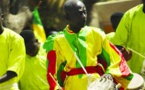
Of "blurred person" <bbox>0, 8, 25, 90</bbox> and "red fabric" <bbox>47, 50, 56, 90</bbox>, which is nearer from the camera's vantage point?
"red fabric" <bbox>47, 50, 56, 90</bbox>

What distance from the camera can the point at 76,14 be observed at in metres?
6.96

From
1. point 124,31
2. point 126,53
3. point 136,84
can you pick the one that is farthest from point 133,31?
point 136,84

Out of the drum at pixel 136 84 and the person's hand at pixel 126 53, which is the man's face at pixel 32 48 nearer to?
the person's hand at pixel 126 53

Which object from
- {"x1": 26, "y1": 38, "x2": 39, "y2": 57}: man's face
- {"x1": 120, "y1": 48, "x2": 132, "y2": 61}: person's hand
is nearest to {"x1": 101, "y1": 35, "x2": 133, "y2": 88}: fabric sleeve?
{"x1": 120, "y1": 48, "x2": 132, "y2": 61}: person's hand

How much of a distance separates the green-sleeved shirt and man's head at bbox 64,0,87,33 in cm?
88

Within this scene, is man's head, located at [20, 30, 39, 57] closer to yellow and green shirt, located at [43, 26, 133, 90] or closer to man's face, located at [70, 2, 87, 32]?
yellow and green shirt, located at [43, 26, 133, 90]

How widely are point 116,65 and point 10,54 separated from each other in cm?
141

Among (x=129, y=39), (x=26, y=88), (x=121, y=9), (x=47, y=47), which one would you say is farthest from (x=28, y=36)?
(x=121, y=9)

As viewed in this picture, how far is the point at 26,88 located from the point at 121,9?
439cm

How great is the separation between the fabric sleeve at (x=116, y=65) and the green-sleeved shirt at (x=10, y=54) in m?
1.11

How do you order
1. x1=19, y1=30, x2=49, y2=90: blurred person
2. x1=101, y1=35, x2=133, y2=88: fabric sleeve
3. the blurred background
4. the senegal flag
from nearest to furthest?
x1=101, y1=35, x2=133, y2=88: fabric sleeve, x1=19, y1=30, x2=49, y2=90: blurred person, the blurred background, the senegal flag

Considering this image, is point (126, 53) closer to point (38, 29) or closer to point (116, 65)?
point (116, 65)

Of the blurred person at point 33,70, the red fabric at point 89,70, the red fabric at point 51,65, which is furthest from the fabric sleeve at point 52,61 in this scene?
the blurred person at point 33,70

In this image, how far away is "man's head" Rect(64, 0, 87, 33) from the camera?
6.95m
